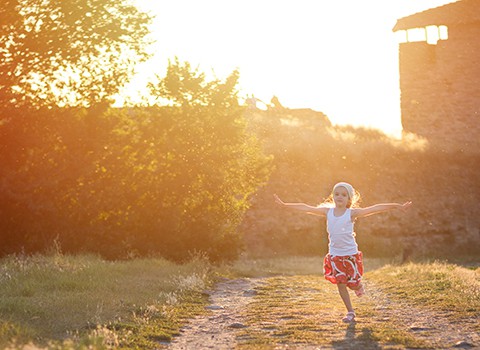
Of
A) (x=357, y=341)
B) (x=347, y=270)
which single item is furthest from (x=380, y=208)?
(x=357, y=341)

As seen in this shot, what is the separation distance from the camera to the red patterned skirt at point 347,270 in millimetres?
13086

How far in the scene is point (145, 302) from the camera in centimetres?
1447

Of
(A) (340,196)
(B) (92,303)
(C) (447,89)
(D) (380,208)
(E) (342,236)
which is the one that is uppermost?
(C) (447,89)

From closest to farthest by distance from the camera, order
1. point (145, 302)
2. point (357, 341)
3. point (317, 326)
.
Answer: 1. point (357, 341)
2. point (317, 326)
3. point (145, 302)

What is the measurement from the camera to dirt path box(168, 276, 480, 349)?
407 inches

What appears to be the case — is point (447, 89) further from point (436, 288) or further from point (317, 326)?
point (317, 326)

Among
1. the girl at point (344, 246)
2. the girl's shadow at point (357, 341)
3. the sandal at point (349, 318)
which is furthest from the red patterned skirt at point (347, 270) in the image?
the girl's shadow at point (357, 341)

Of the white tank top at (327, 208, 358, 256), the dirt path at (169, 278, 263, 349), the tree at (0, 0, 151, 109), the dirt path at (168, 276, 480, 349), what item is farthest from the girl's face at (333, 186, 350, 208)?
the tree at (0, 0, 151, 109)

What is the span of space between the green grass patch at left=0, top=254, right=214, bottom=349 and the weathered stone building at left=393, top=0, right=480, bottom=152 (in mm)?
34246

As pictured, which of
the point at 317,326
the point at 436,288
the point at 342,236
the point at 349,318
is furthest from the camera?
the point at 436,288

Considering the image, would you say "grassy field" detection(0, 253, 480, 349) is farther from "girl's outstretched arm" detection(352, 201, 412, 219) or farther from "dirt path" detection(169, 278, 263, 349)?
"girl's outstretched arm" detection(352, 201, 412, 219)

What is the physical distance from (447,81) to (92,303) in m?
42.6

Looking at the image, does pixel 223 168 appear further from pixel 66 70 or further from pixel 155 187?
pixel 66 70

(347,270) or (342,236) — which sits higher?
(342,236)
